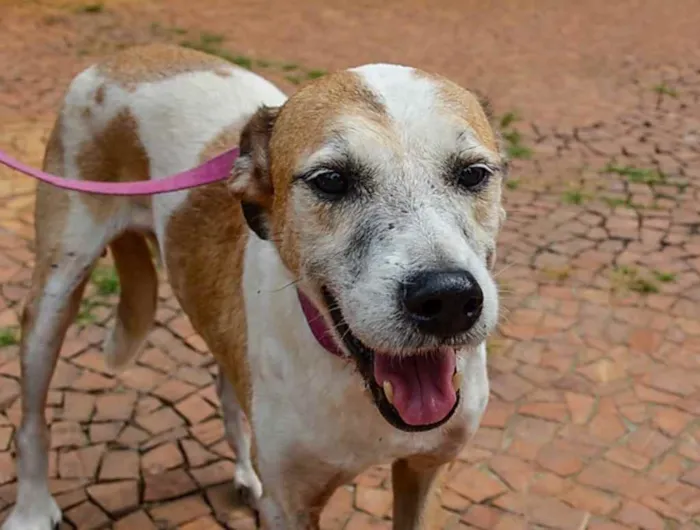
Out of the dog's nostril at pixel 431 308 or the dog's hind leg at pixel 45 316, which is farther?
the dog's hind leg at pixel 45 316

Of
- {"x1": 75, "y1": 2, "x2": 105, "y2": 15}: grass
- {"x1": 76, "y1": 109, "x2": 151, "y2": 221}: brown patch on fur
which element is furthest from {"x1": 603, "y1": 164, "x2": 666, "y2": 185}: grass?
{"x1": 75, "y1": 2, "x2": 105, "y2": 15}: grass

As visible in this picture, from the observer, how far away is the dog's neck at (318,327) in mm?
2456

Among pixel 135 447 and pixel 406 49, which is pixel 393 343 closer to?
pixel 135 447

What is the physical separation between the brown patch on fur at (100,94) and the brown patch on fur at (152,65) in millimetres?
49

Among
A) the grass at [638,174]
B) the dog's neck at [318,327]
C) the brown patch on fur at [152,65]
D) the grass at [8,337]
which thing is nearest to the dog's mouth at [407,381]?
the dog's neck at [318,327]

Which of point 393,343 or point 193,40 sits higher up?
point 393,343

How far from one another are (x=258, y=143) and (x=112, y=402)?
2.07m

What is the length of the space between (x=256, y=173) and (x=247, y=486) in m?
1.59

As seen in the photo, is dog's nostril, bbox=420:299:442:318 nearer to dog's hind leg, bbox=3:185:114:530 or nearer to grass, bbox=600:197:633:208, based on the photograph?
dog's hind leg, bbox=3:185:114:530

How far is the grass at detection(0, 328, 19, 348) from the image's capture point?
4605 mm

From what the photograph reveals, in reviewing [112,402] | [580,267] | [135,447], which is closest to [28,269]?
[112,402]

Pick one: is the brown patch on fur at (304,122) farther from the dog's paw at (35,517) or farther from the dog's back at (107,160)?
the dog's paw at (35,517)

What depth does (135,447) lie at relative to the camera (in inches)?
157

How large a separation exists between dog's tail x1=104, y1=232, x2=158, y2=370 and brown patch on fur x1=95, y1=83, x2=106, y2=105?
0.55m
